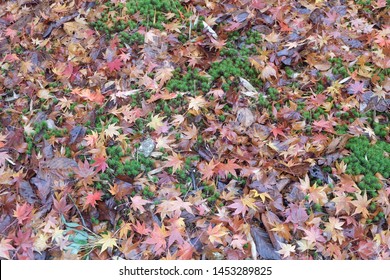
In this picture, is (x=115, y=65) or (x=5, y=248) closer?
(x=5, y=248)

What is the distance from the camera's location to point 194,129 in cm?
269

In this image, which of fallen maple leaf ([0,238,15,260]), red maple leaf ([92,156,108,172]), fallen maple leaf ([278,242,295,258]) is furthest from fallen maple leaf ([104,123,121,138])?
fallen maple leaf ([278,242,295,258])

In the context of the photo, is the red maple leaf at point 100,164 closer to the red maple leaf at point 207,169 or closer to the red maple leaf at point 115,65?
the red maple leaf at point 207,169

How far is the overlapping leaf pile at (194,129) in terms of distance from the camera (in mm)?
2297

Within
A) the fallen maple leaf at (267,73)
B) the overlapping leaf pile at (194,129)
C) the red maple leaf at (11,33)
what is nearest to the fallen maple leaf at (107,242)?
the overlapping leaf pile at (194,129)

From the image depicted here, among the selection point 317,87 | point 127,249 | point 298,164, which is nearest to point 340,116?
A: point 317,87

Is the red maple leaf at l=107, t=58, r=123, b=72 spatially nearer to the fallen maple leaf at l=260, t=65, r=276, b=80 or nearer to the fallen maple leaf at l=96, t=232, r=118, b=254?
the fallen maple leaf at l=260, t=65, r=276, b=80

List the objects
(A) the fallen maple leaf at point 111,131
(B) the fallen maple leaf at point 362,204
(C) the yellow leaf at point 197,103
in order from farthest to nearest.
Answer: (C) the yellow leaf at point 197,103
(A) the fallen maple leaf at point 111,131
(B) the fallen maple leaf at point 362,204

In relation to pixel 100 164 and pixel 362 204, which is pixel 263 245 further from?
pixel 100 164

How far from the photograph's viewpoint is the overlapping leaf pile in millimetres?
2297

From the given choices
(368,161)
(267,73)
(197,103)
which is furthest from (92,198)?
(368,161)

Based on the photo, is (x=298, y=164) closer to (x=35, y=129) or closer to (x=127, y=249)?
(x=127, y=249)

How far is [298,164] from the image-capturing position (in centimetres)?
252

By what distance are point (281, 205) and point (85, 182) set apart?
1139 mm
